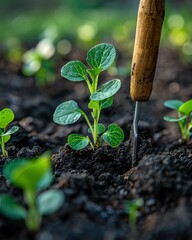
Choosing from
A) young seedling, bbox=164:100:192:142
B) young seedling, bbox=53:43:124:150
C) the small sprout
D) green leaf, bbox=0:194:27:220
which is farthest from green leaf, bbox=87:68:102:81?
green leaf, bbox=0:194:27:220

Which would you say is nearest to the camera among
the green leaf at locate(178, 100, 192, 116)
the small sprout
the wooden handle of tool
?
the small sprout

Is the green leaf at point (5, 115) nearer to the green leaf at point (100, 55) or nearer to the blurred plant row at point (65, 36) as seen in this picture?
the green leaf at point (100, 55)

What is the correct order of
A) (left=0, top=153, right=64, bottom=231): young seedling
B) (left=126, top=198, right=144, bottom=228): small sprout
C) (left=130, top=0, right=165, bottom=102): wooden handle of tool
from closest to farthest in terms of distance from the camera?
(left=0, top=153, right=64, bottom=231): young seedling < (left=126, top=198, right=144, bottom=228): small sprout < (left=130, top=0, right=165, bottom=102): wooden handle of tool

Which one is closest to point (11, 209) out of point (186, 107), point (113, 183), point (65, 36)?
point (113, 183)

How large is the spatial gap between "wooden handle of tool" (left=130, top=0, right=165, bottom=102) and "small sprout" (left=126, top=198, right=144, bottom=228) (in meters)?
0.40

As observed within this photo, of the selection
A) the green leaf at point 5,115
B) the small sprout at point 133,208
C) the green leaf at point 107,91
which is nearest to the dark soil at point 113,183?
the small sprout at point 133,208

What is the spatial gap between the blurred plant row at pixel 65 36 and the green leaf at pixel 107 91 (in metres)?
1.32

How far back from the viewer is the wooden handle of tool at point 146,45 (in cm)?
146

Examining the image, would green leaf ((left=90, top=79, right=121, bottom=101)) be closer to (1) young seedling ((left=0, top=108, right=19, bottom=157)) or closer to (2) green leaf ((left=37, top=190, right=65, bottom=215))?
(1) young seedling ((left=0, top=108, right=19, bottom=157))

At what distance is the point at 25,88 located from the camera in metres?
3.22

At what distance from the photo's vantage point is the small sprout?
1270 mm

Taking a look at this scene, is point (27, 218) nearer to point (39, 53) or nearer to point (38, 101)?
point (38, 101)

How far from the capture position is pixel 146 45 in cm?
149

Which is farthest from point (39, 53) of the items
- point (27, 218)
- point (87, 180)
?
point (27, 218)
